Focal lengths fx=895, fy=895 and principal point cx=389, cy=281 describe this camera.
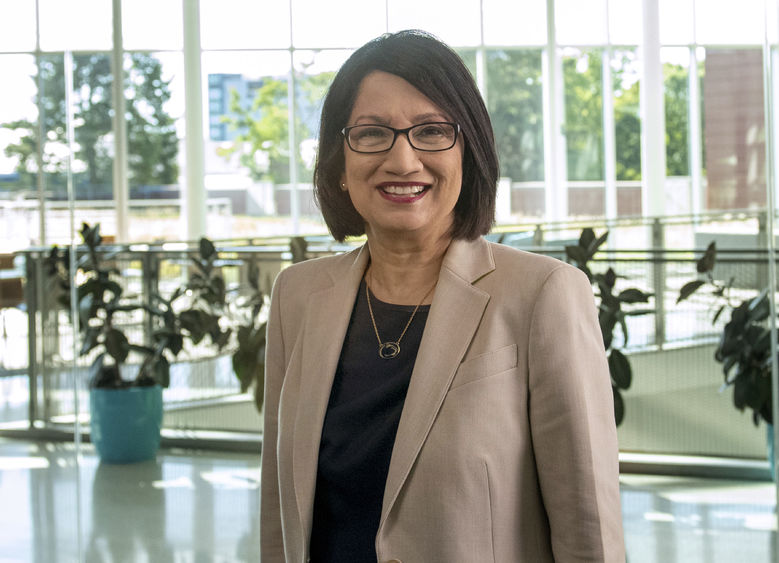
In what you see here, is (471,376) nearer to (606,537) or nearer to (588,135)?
(606,537)

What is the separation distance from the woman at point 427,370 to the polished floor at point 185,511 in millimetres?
2156

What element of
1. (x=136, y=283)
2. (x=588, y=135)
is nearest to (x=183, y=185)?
(x=136, y=283)

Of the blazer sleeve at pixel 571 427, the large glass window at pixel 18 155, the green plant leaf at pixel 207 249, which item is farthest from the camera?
the large glass window at pixel 18 155

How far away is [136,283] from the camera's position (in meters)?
3.89

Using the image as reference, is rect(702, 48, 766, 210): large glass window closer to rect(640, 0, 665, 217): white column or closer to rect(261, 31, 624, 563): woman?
rect(640, 0, 665, 217): white column

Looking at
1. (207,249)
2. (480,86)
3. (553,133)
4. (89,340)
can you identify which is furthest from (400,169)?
(89,340)

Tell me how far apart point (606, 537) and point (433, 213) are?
2.09 feet

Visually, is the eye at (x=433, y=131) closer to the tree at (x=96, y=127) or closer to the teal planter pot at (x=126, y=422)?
the tree at (x=96, y=127)

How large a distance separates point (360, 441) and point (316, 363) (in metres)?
0.18

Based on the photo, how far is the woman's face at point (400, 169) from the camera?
5.25 ft

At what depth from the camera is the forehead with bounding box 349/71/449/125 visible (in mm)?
1594

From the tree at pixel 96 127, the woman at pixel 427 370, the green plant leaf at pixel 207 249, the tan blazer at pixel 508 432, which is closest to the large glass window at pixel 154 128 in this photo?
the tree at pixel 96 127

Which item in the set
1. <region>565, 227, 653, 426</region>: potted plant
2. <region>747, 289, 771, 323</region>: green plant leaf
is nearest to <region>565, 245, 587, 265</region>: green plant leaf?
<region>565, 227, 653, 426</region>: potted plant

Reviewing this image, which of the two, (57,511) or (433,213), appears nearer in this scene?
(433,213)
